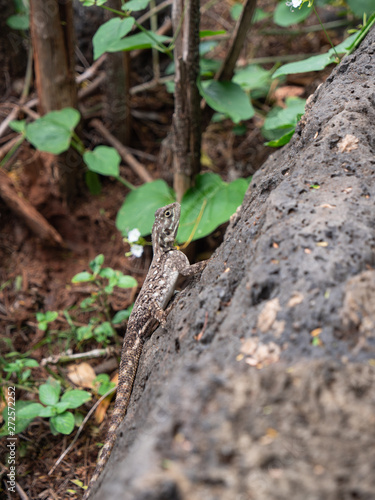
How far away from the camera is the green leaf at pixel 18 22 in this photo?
5.25 meters

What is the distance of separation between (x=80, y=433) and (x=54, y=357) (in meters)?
0.75

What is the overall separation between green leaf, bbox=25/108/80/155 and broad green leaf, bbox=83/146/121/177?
28 cm

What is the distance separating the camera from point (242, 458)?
4.05ft

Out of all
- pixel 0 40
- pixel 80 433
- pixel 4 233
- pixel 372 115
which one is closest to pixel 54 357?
pixel 80 433

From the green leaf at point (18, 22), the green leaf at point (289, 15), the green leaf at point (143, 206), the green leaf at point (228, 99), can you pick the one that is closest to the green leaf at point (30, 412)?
the green leaf at point (143, 206)

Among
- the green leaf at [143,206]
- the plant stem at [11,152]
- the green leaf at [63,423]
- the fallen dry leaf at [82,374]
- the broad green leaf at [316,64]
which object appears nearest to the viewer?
the green leaf at [63,423]

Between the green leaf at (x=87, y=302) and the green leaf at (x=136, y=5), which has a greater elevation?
the green leaf at (x=136, y=5)

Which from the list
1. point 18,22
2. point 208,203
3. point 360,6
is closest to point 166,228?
point 208,203

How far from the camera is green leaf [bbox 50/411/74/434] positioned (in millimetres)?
2734

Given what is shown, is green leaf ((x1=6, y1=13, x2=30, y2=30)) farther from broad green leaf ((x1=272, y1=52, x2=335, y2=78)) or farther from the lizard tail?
the lizard tail

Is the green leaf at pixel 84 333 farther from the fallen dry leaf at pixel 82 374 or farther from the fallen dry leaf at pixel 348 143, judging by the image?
the fallen dry leaf at pixel 348 143

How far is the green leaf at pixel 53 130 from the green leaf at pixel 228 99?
1.49m

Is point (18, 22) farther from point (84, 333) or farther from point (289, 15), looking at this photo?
point (84, 333)

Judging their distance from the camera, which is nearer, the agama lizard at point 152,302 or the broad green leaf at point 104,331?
the agama lizard at point 152,302
